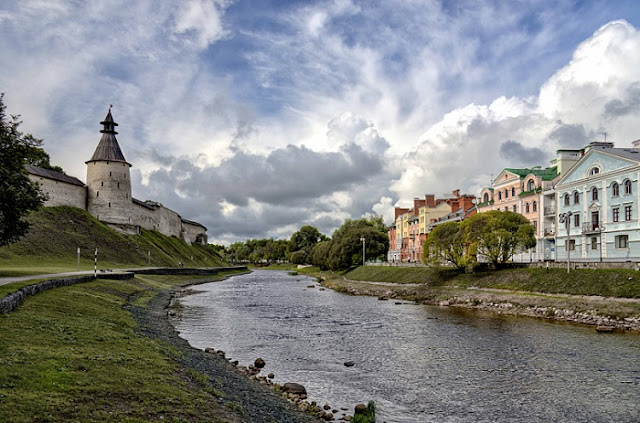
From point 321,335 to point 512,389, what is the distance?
14.6 m

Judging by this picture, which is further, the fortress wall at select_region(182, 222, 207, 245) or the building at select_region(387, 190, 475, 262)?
the fortress wall at select_region(182, 222, 207, 245)

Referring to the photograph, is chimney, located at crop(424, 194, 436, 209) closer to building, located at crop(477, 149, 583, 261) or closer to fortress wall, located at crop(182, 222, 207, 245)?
building, located at crop(477, 149, 583, 261)

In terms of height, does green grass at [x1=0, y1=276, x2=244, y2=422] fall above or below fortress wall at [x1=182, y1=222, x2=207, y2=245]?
below

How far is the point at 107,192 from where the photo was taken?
11088 centimetres

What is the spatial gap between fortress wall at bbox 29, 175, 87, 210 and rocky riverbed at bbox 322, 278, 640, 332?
70.8 m

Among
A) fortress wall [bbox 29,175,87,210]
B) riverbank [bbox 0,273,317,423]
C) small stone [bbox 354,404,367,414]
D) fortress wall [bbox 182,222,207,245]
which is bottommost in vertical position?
small stone [bbox 354,404,367,414]

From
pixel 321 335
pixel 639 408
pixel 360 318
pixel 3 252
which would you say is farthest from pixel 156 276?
pixel 639 408

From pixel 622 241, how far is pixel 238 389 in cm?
5114

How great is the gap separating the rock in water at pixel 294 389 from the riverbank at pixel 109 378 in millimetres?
860

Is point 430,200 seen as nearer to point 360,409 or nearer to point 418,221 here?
point 418,221

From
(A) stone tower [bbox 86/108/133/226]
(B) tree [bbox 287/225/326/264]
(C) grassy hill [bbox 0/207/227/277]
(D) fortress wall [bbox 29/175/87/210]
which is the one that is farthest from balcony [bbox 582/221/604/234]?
(B) tree [bbox 287/225/326/264]

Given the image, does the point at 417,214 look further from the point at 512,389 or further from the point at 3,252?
the point at 512,389

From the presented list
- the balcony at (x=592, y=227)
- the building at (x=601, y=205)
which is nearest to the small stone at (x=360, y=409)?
the building at (x=601, y=205)

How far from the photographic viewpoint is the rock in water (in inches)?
710
